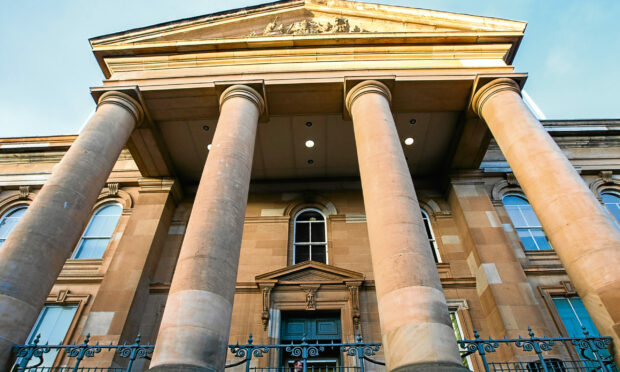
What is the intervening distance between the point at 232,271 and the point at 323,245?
7.34 meters

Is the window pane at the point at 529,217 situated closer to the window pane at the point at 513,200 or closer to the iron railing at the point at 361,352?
the window pane at the point at 513,200

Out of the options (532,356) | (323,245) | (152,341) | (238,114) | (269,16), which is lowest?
(532,356)

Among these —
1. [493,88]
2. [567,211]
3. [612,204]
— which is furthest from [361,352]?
[612,204]

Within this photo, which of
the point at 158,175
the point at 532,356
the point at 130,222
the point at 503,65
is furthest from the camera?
the point at 158,175

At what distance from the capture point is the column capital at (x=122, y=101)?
11453 mm

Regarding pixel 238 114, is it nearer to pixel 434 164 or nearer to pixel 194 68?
pixel 194 68

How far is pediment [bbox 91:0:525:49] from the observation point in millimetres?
13398

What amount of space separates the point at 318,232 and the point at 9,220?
12700 mm

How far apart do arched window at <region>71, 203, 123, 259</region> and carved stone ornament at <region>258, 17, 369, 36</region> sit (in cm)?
912

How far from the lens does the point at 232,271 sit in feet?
23.5

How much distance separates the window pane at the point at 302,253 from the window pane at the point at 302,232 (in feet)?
1.02

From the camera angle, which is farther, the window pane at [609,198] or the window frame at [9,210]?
the window frame at [9,210]

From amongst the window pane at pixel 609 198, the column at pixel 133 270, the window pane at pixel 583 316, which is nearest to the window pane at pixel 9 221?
the column at pixel 133 270

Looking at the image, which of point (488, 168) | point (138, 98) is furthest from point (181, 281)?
point (488, 168)
